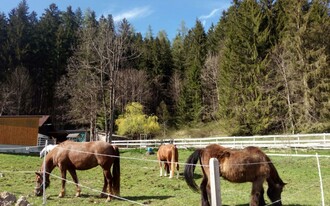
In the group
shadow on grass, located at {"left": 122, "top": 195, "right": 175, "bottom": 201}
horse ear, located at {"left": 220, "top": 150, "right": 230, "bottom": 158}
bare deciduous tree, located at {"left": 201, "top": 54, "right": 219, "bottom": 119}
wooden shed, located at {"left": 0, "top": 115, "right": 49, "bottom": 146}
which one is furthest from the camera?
bare deciduous tree, located at {"left": 201, "top": 54, "right": 219, "bottom": 119}

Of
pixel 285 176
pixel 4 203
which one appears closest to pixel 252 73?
pixel 285 176

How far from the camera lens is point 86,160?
29.1ft

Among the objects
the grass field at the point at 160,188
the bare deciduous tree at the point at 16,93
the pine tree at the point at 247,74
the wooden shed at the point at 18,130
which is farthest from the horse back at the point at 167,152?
the bare deciduous tree at the point at 16,93

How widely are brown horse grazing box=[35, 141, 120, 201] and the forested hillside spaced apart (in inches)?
598

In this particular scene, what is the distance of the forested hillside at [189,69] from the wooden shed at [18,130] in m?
5.92

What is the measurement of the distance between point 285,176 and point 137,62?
42020 millimetres

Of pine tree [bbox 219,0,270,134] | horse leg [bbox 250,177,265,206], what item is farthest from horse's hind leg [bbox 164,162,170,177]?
pine tree [bbox 219,0,270,134]

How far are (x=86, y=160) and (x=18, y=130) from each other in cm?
2060

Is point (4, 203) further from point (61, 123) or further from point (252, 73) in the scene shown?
point (61, 123)

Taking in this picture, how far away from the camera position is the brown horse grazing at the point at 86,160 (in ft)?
28.4

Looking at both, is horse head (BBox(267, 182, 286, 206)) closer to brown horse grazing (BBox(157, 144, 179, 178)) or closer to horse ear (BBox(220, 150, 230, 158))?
horse ear (BBox(220, 150, 230, 158))

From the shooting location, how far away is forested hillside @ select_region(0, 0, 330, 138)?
84.1 ft

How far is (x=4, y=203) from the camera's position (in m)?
6.64

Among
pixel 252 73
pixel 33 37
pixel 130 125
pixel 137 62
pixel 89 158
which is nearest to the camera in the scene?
pixel 89 158
